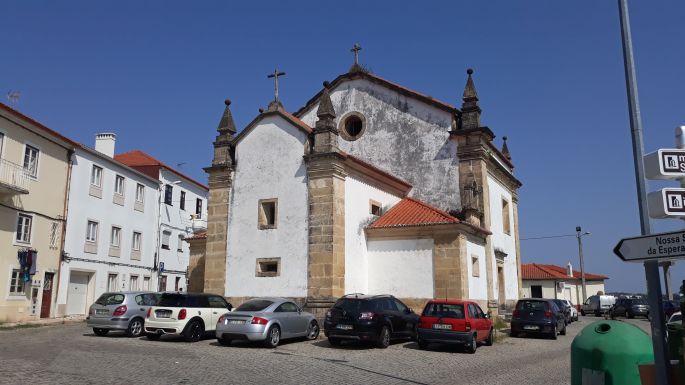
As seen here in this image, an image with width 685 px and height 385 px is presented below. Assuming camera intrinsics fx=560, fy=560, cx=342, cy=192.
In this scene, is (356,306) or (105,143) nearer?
(356,306)

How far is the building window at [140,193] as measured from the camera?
35.3 metres

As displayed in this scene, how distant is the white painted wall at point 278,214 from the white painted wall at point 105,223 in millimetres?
11571

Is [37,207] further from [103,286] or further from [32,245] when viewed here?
[103,286]

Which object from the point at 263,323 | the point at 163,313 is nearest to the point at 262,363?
the point at 263,323

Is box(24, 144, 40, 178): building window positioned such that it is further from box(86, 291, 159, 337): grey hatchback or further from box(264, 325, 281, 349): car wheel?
box(264, 325, 281, 349): car wheel

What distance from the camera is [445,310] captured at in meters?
15.7

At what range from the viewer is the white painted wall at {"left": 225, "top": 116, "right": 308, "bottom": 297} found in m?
20.6

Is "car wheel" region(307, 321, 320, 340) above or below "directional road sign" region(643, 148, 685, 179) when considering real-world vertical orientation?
below

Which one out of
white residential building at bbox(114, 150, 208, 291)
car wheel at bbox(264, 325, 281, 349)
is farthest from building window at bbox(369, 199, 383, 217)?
white residential building at bbox(114, 150, 208, 291)

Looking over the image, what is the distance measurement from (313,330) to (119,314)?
256 inches

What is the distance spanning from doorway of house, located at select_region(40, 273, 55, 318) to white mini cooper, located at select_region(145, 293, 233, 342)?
12.2m

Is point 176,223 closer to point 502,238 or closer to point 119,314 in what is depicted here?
point 119,314

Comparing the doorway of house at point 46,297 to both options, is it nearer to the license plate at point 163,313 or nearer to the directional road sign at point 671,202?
the license plate at point 163,313

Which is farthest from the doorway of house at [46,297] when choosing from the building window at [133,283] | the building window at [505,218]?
the building window at [505,218]
